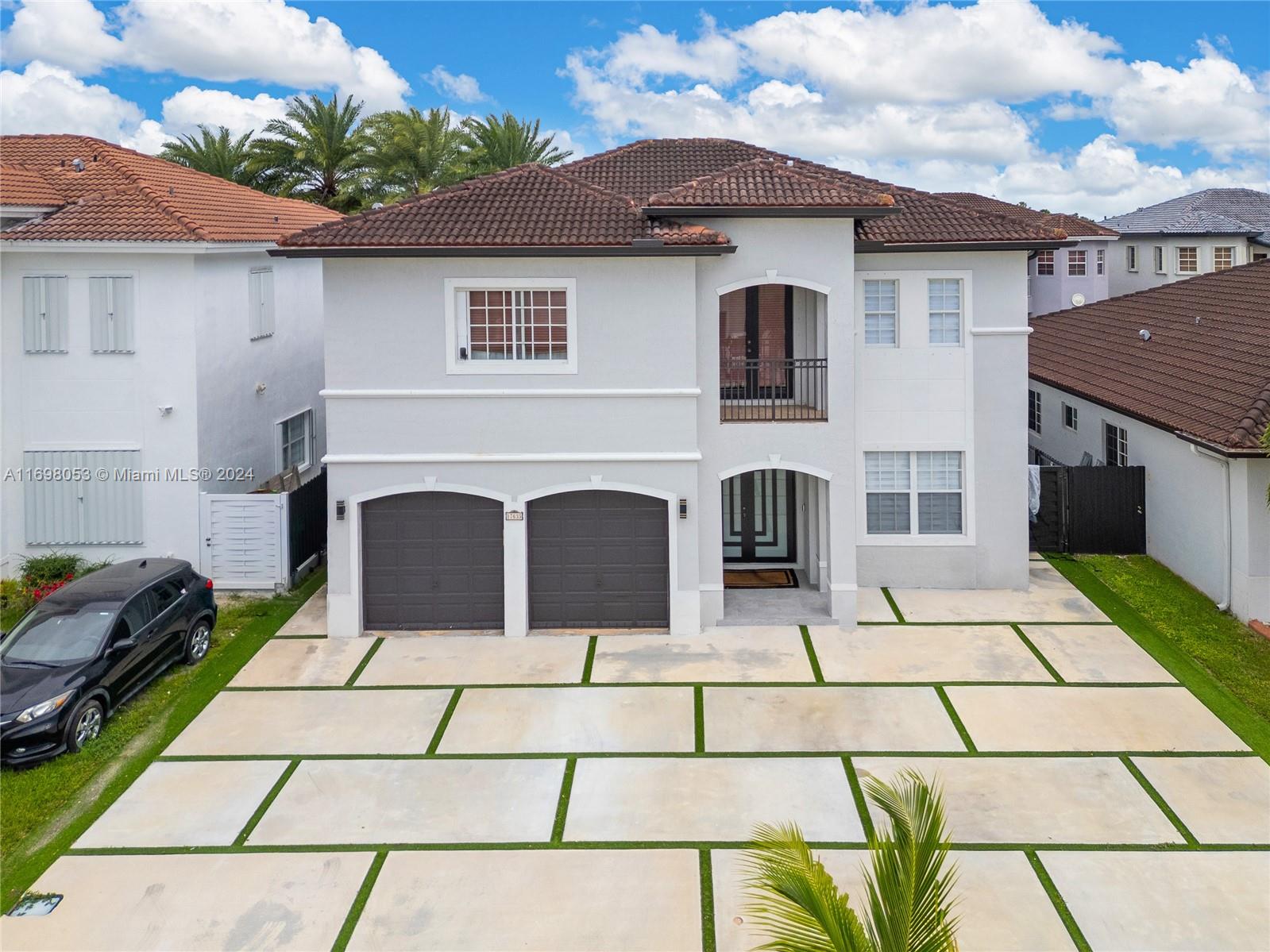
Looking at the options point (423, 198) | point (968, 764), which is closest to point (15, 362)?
point (423, 198)

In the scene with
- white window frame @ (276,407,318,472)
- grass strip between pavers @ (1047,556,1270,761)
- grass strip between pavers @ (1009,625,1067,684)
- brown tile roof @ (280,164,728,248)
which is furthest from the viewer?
white window frame @ (276,407,318,472)

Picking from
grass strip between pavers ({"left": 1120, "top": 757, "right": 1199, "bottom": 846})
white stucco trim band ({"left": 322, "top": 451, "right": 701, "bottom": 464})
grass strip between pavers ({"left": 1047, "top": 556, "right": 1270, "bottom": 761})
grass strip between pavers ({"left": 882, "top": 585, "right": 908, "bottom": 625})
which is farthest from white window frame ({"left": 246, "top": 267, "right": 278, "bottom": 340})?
grass strip between pavers ({"left": 1120, "top": 757, "right": 1199, "bottom": 846})

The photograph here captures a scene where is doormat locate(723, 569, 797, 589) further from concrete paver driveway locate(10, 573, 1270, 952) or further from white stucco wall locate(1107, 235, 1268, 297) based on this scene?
white stucco wall locate(1107, 235, 1268, 297)

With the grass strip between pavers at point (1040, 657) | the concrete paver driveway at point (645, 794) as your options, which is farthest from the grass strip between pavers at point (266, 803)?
the grass strip between pavers at point (1040, 657)

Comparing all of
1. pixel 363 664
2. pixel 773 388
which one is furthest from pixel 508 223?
pixel 363 664

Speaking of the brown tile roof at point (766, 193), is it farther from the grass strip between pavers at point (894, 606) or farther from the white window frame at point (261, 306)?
the white window frame at point (261, 306)

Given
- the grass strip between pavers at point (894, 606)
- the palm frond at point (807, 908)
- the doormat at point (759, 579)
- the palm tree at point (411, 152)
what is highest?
the palm tree at point (411, 152)
